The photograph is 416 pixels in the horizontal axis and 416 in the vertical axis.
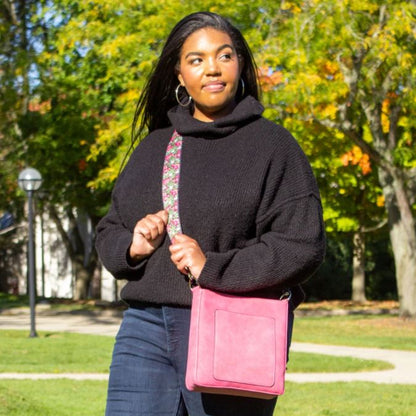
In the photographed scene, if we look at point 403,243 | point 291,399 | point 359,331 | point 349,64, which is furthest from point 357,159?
point 291,399

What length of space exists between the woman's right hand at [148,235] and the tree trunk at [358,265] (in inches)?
972

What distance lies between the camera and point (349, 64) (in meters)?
18.8

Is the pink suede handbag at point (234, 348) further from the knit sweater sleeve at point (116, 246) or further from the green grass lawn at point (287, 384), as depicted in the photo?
the green grass lawn at point (287, 384)

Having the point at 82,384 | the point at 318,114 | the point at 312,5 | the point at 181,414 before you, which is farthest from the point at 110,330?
the point at 181,414

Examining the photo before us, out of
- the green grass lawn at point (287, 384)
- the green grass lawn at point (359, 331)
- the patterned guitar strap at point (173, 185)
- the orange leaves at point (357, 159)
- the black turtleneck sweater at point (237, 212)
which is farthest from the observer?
the orange leaves at point (357, 159)

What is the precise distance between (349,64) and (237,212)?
16.3m

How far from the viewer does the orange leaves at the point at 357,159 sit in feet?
72.2

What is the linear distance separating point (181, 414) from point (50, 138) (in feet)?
79.0

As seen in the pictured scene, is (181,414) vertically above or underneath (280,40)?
underneath

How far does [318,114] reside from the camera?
18734 millimetres

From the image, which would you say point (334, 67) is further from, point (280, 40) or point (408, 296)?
point (408, 296)

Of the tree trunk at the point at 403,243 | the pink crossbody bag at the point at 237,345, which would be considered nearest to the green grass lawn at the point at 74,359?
the tree trunk at the point at 403,243

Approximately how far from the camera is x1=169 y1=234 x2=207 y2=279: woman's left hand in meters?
2.83

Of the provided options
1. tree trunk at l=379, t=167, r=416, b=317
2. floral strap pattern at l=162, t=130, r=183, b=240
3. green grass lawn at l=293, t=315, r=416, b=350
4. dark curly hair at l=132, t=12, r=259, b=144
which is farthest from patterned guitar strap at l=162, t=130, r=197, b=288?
tree trunk at l=379, t=167, r=416, b=317
